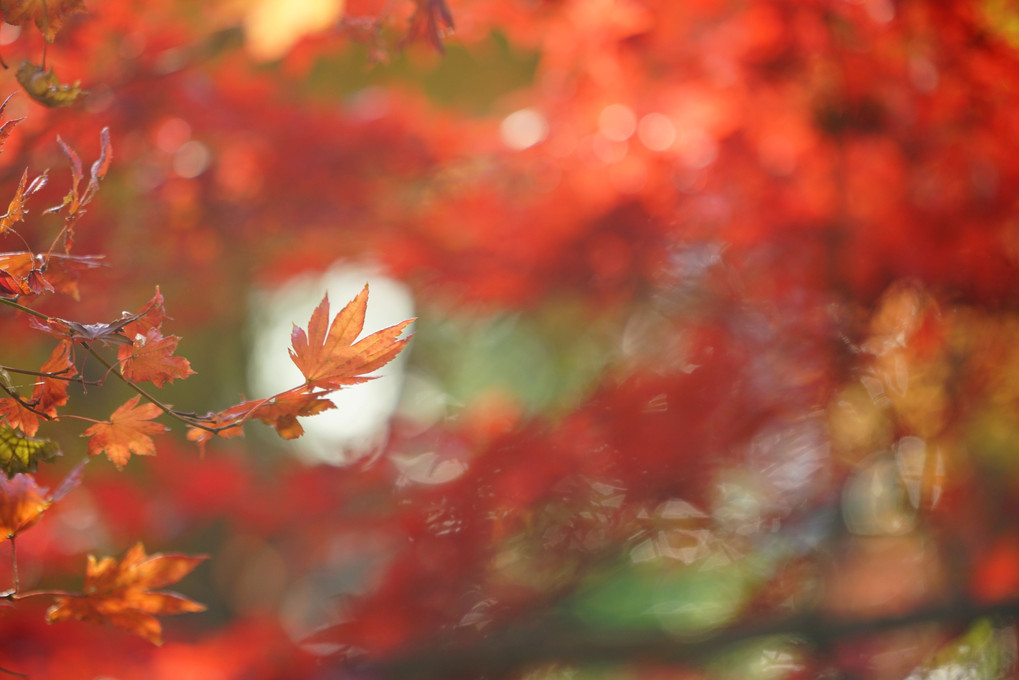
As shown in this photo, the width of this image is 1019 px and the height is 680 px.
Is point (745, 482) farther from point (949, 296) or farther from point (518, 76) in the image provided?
point (518, 76)

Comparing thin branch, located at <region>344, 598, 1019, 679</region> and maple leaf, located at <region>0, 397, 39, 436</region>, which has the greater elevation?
maple leaf, located at <region>0, 397, 39, 436</region>

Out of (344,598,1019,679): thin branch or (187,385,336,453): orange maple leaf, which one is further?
(344,598,1019,679): thin branch

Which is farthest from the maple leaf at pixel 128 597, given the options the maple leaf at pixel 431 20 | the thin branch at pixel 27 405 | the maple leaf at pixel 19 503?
the maple leaf at pixel 431 20

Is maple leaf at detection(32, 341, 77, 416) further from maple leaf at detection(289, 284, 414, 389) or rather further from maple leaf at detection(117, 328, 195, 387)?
maple leaf at detection(289, 284, 414, 389)

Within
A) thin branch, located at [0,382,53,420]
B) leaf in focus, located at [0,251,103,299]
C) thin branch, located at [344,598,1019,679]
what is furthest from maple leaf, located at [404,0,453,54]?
thin branch, located at [344,598,1019,679]

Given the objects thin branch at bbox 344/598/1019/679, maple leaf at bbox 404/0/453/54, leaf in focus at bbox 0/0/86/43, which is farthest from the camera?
thin branch at bbox 344/598/1019/679

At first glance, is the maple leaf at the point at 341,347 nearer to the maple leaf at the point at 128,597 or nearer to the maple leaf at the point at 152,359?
the maple leaf at the point at 152,359

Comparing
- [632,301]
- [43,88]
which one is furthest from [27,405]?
[632,301]

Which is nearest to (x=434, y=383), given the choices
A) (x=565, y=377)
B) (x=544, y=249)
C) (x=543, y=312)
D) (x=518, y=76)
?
(x=565, y=377)
